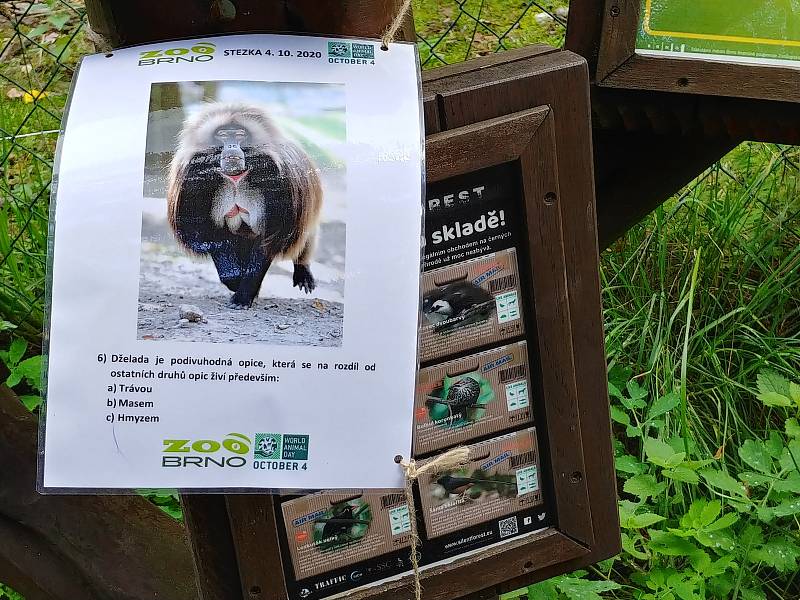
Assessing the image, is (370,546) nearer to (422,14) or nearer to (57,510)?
(57,510)

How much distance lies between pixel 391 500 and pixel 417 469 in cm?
17

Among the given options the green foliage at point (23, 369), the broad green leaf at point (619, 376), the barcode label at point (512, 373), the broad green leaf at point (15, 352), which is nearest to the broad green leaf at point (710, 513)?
the broad green leaf at point (619, 376)

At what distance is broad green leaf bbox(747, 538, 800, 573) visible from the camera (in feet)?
5.75

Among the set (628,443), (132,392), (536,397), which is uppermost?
(132,392)

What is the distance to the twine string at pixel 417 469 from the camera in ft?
3.31

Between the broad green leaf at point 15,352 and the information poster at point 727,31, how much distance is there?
5.35 feet

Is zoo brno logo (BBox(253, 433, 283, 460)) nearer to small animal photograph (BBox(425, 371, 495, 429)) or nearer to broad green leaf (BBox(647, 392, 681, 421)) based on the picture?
small animal photograph (BBox(425, 371, 495, 429))

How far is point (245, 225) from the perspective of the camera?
958mm

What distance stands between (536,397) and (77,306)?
613 millimetres

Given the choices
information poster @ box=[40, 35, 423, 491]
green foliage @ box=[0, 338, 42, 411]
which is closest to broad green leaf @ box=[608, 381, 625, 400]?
information poster @ box=[40, 35, 423, 491]

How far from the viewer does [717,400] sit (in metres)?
2.14

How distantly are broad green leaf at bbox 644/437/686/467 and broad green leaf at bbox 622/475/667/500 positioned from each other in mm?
74

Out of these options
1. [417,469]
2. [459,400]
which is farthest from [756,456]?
[417,469]

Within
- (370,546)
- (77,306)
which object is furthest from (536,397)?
(77,306)
